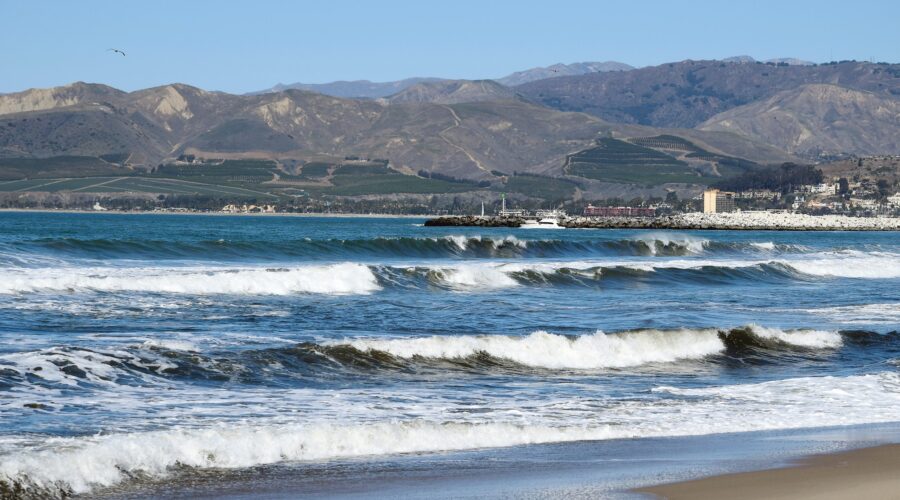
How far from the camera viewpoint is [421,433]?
13430 millimetres

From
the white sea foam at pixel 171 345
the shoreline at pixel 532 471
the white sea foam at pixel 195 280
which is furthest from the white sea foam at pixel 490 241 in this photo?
the shoreline at pixel 532 471

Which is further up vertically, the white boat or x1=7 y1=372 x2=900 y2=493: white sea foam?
x1=7 y1=372 x2=900 y2=493: white sea foam

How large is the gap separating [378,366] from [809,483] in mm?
9116

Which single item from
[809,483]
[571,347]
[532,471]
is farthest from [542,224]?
[809,483]

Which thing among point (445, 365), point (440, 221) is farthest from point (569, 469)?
point (440, 221)

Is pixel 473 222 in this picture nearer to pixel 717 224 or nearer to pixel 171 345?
pixel 717 224

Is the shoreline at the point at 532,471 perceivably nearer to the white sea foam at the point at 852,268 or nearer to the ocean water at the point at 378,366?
the ocean water at the point at 378,366

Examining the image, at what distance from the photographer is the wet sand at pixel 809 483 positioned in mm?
10609

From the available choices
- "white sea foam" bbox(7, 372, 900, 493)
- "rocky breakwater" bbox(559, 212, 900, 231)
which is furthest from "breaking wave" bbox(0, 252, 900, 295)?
"rocky breakwater" bbox(559, 212, 900, 231)

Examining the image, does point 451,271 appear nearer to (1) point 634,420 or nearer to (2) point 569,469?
(1) point 634,420

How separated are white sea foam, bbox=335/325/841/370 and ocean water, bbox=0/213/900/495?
0.04 meters

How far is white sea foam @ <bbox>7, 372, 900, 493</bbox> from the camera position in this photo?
444 inches

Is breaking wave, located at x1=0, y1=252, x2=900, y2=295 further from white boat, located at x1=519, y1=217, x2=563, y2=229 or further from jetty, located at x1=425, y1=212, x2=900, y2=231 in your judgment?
white boat, located at x1=519, y1=217, x2=563, y2=229

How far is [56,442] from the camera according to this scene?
11867 millimetres
